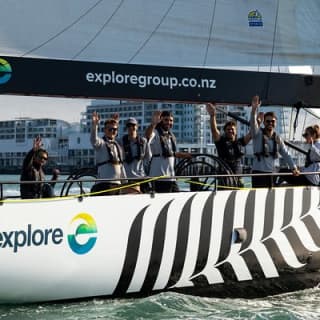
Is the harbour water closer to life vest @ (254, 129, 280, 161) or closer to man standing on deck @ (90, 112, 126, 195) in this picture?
man standing on deck @ (90, 112, 126, 195)

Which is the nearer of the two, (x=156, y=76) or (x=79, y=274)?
(x=79, y=274)

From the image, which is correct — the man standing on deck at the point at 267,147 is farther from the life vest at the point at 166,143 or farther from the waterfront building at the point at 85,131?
the waterfront building at the point at 85,131

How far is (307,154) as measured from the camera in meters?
7.40

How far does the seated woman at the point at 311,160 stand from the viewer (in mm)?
7129

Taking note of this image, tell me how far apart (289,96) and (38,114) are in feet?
8.47

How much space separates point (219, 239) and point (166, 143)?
1.05m

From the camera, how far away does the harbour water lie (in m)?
5.43

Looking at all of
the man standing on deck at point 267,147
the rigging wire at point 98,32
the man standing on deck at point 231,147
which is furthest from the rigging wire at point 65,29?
the man standing on deck at point 267,147

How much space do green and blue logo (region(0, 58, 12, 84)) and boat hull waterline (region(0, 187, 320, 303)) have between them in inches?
53.5

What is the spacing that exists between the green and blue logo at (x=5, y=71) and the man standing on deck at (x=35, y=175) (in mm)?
626

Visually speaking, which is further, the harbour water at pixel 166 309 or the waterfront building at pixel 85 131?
the waterfront building at pixel 85 131

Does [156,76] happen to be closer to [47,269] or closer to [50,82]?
[50,82]

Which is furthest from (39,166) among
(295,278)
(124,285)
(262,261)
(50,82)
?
(295,278)

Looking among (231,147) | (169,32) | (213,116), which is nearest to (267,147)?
(231,147)
